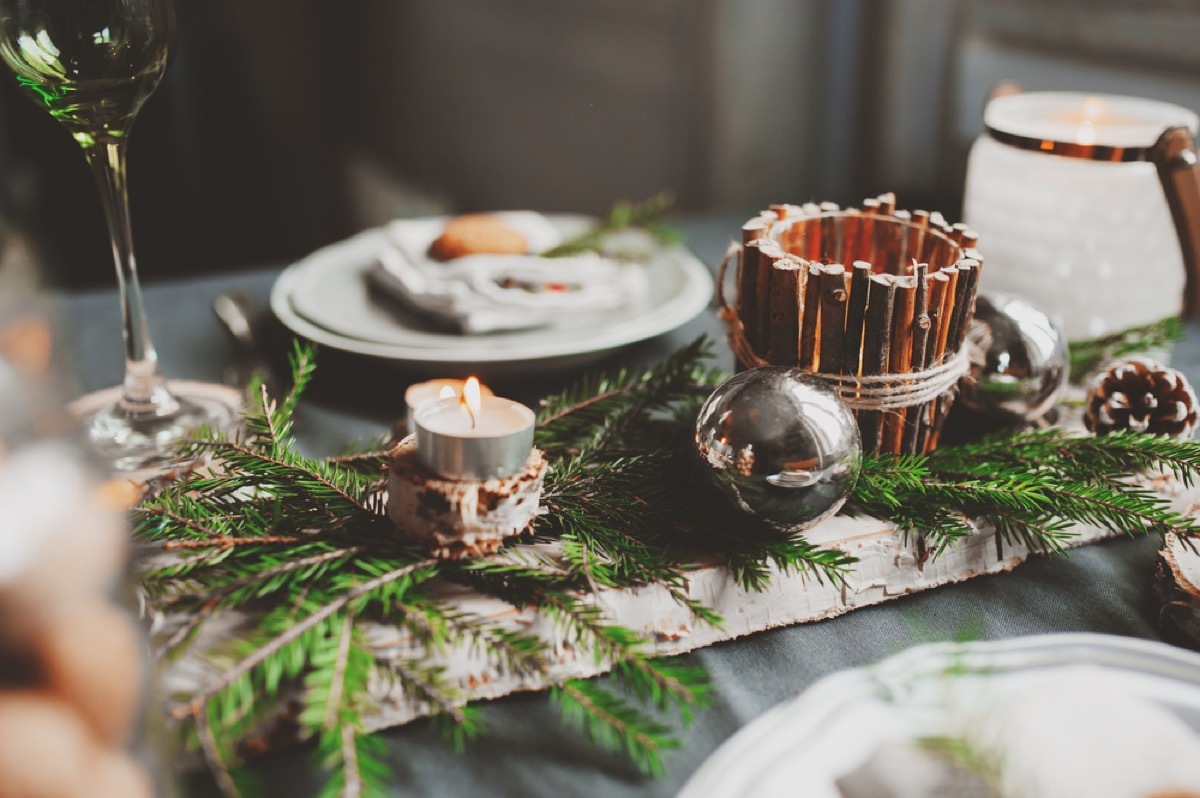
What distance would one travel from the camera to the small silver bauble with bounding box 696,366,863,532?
1.39 feet

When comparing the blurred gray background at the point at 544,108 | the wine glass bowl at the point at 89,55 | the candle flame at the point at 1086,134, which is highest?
the wine glass bowl at the point at 89,55

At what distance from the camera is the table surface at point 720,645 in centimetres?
36

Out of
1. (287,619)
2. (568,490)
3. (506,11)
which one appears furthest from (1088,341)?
(506,11)

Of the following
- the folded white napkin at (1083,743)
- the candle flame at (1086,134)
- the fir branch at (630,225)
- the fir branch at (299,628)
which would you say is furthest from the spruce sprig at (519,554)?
the fir branch at (630,225)

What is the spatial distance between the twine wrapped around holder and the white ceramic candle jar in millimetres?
144

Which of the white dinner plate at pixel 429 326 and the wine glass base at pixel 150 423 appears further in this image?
the white dinner plate at pixel 429 326

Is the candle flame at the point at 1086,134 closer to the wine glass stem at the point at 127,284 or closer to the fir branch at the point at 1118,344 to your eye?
the fir branch at the point at 1118,344

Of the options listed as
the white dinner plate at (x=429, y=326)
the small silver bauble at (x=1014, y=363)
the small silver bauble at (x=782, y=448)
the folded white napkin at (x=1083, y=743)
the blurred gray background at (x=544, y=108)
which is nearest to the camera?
the folded white napkin at (x=1083, y=743)

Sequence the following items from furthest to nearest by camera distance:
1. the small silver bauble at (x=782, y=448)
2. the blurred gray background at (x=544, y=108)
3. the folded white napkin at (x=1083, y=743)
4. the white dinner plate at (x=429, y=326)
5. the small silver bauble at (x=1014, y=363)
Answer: the blurred gray background at (x=544, y=108) → the white dinner plate at (x=429, y=326) → the small silver bauble at (x=1014, y=363) → the small silver bauble at (x=782, y=448) → the folded white napkin at (x=1083, y=743)

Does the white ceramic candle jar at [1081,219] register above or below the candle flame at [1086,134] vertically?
below

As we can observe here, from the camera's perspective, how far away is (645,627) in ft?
1.41

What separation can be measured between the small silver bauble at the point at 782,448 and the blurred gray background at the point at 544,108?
2.45 ft

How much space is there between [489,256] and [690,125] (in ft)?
2.97

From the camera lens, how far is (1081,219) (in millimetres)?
626
